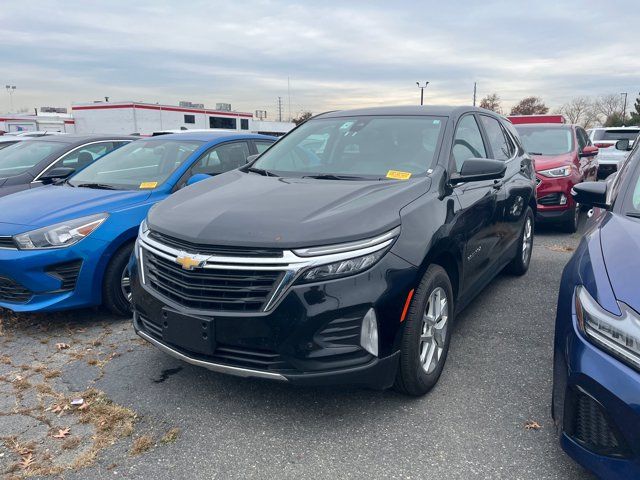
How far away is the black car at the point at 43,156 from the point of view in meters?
6.34

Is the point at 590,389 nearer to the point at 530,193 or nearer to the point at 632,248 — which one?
the point at 632,248

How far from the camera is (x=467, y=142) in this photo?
3926mm

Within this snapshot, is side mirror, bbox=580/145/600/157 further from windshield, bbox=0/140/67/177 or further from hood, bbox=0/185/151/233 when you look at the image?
windshield, bbox=0/140/67/177

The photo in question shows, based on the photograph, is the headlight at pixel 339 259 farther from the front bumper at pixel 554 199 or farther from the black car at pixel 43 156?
the front bumper at pixel 554 199

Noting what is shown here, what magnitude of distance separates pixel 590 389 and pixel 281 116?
9057 cm

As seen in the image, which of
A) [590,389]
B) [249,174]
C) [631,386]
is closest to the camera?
[631,386]

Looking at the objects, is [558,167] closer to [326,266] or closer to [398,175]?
[398,175]

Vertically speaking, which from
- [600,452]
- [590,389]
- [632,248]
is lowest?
[600,452]

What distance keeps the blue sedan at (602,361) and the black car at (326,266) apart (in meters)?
0.78

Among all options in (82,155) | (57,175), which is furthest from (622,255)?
(82,155)

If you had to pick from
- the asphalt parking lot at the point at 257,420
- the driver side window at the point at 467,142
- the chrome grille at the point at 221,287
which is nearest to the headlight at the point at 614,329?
the asphalt parking lot at the point at 257,420

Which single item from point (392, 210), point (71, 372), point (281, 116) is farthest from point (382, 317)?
point (281, 116)

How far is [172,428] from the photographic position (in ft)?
9.03

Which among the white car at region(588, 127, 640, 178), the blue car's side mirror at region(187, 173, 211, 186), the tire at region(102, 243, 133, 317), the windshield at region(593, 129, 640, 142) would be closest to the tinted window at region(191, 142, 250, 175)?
the blue car's side mirror at region(187, 173, 211, 186)
